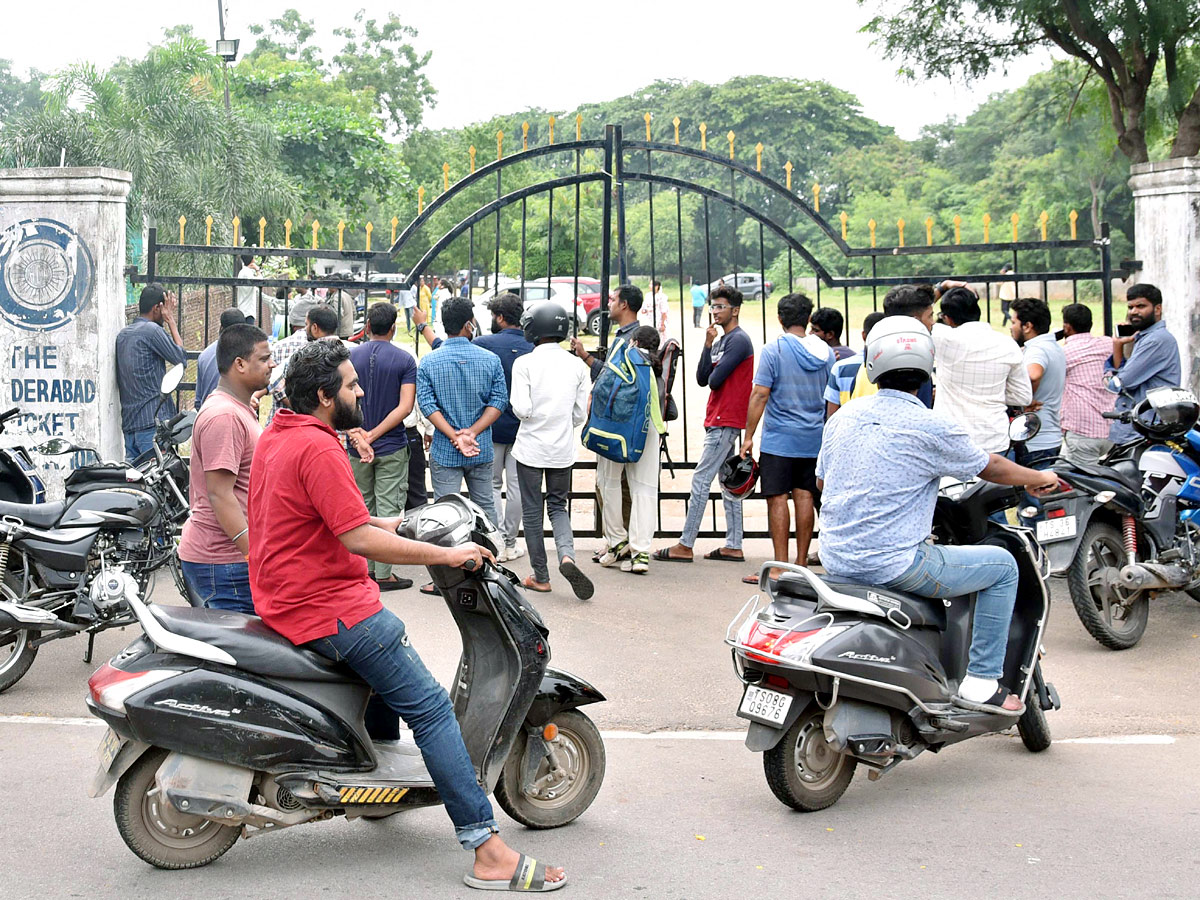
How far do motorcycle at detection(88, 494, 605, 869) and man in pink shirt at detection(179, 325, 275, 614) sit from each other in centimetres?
82

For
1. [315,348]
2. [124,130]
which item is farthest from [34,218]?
[124,130]

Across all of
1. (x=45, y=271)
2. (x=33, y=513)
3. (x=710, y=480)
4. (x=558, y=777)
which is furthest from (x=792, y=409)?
(x=45, y=271)

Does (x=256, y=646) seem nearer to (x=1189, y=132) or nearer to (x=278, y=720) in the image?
(x=278, y=720)

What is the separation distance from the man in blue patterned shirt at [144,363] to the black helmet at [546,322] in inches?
96.4

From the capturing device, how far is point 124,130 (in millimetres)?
23328

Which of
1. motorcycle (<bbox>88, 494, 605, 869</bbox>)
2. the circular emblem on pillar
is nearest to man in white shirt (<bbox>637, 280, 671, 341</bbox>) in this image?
the circular emblem on pillar

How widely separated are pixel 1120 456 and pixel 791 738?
393cm

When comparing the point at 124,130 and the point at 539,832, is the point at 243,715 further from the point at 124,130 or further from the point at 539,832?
the point at 124,130

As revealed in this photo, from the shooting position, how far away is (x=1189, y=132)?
1021cm

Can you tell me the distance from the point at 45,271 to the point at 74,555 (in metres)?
3.24

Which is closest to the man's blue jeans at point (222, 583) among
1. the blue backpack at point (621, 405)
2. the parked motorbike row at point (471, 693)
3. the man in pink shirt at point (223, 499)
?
the man in pink shirt at point (223, 499)

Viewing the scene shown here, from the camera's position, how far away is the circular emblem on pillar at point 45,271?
8688mm

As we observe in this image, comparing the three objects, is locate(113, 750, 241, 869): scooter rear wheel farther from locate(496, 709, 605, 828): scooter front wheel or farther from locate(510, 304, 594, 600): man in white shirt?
locate(510, 304, 594, 600): man in white shirt

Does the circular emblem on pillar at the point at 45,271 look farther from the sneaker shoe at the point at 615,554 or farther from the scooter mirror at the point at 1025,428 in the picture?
the scooter mirror at the point at 1025,428
